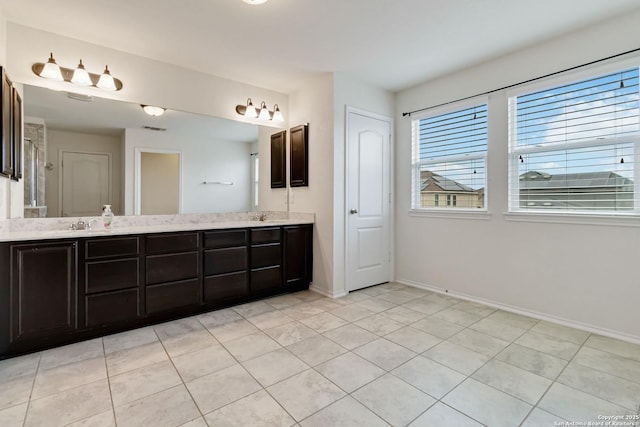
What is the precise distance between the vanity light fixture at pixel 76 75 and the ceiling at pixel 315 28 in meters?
0.30

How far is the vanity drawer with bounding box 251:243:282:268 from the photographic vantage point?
342 centimetres

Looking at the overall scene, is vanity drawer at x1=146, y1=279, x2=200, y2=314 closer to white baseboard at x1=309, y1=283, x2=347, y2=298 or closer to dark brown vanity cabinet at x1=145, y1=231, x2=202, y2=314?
dark brown vanity cabinet at x1=145, y1=231, x2=202, y2=314

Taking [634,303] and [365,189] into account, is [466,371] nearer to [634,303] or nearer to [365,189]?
[634,303]

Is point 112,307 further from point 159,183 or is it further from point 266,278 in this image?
point 266,278

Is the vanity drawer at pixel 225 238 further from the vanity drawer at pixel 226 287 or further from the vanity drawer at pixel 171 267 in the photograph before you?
the vanity drawer at pixel 226 287

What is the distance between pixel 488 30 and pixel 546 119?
3.32 feet

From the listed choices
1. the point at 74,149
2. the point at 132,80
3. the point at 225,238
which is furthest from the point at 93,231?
the point at 132,80

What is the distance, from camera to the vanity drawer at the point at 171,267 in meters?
2.76

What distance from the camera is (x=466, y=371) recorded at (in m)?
2.03

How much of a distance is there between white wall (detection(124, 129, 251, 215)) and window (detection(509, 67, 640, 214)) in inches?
121

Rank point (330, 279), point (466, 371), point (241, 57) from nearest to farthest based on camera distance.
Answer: point (466, 371) → point (241, 57) → point (330, 279)

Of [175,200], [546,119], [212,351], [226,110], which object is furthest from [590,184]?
[175,200]

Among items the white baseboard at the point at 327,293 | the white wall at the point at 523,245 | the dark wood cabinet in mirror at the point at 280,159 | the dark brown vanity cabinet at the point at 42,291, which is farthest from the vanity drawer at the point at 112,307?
the white wall at the point at 523,245

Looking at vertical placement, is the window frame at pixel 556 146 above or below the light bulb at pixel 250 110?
below
